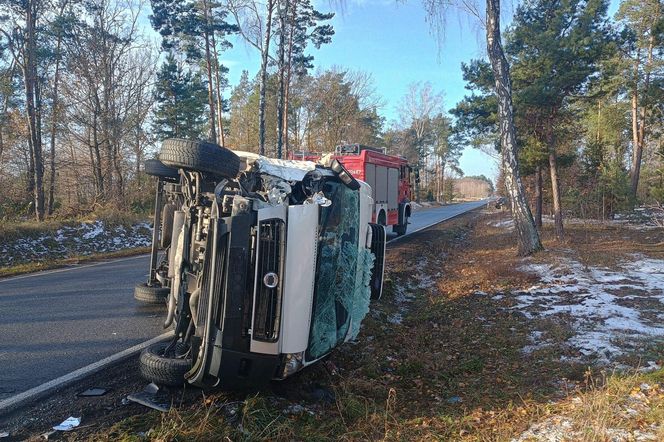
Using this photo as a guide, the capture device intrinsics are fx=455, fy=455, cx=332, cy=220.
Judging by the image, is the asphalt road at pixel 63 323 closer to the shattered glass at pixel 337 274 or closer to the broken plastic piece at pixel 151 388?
the broken plastic piece at pixel 151 388

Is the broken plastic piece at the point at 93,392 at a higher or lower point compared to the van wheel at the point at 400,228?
lower

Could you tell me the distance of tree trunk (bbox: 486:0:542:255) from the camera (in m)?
11.0

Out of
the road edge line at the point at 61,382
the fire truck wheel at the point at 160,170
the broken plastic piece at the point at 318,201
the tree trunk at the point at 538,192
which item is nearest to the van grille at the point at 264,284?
the broken plastic piece at the point at 318,201

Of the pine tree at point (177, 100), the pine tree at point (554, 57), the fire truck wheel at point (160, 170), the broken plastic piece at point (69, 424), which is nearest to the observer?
the broken plastic piece at point (69, 424)

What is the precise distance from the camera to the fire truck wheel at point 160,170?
18.5ft

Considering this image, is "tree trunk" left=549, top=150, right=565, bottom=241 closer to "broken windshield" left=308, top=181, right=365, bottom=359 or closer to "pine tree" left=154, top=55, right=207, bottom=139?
"broken windshield" left=308, top=181, right=365, bottom=359

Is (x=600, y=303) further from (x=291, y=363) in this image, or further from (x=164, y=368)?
(x=164, y=368)

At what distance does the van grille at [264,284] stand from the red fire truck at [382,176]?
29.8 feet

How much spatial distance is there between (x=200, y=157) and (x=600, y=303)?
617 cm

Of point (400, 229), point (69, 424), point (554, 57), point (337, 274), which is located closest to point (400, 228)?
point (400, 229)

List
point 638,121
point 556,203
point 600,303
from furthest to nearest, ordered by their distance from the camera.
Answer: point 638,121, point 556,203, point 600,303

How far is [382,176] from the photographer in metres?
14.8

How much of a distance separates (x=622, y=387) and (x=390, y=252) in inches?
349

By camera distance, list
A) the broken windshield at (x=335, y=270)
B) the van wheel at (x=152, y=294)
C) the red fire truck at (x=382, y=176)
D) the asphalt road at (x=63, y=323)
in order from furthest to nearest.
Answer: the red fire truck at (x=382, y=176)
the van wheel at (x=152, y=294)
the asphalt road at (x=63, y=323)
the broken windshield at (x=335, y=270)
